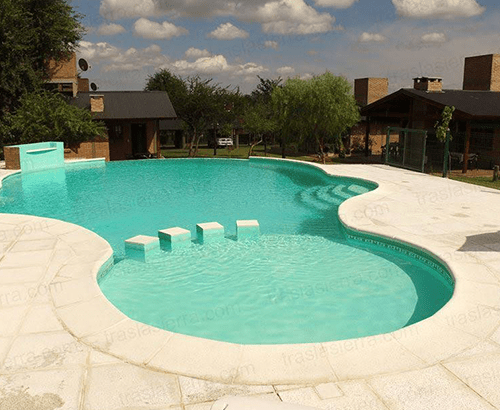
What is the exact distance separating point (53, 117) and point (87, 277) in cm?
2382

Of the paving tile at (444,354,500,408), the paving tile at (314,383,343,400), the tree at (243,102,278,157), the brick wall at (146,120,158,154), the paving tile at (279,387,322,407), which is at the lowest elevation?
the paving tile at (279,387,322,407)

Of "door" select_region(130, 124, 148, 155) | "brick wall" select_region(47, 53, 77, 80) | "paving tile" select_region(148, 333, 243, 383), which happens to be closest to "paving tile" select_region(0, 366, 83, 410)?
"paving tile" select_region(148, 333, 243, 383)

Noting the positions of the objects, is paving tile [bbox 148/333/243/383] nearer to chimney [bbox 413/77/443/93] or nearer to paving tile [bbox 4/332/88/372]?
paving tile [bbox 4/332/88/372]

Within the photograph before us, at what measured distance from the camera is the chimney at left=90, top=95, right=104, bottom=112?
31045 mm

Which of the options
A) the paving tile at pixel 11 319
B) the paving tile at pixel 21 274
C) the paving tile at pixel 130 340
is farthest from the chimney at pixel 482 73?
the paving tile at pixel 11 319

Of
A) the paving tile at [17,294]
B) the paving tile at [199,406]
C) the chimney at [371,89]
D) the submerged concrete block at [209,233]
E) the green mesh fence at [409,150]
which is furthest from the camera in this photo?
the chimney at [371,89]

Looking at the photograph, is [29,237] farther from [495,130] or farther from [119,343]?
[495,130]

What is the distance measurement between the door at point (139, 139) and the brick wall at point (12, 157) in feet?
33.6

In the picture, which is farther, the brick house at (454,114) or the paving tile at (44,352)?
the brick house at (454,114)

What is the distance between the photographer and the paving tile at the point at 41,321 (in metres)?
5.96

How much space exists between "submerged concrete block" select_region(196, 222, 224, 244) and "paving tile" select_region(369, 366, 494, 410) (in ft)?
25.5

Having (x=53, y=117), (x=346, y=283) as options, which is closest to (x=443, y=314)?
(x=346, y=283)

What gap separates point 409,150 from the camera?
78.6 ft

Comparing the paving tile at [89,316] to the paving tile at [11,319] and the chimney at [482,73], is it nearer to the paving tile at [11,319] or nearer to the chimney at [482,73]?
the paving tile at [11,319]
